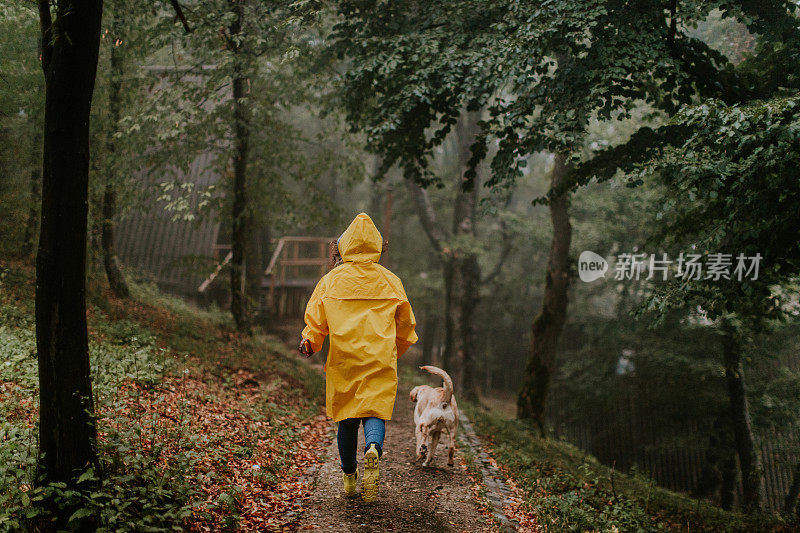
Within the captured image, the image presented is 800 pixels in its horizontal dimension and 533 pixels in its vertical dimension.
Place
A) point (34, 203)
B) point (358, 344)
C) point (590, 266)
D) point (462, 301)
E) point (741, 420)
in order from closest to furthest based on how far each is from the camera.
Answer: point (358, 344) → point (34, 203) → point (741, 420) → point (590, 266) → point (462, 301)

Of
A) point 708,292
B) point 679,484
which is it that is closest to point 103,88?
point 708,292

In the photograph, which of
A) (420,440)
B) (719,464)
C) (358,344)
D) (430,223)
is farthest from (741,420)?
(358,344)

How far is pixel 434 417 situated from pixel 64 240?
3462mm

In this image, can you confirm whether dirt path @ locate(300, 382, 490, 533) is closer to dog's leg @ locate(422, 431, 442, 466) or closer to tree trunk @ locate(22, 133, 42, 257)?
dog's leg @ locate(422, 431, 442, 466)

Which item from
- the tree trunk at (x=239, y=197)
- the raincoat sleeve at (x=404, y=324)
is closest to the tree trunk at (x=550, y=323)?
the tree trunk at (x=239, y=197)

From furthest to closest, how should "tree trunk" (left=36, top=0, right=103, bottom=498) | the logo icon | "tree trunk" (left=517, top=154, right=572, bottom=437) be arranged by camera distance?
the logo icon → "tree trunk" (left=517, top=154, right=572, bottom=437) → "tree trunk" (left=36, top=0, right=103, bottom=498)

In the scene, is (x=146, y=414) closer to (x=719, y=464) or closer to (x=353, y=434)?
(x=353, y=434)

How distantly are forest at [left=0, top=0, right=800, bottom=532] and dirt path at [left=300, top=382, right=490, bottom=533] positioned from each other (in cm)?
4

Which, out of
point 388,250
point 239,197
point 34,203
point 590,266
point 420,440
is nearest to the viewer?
point 420,440

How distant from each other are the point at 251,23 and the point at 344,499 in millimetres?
7443

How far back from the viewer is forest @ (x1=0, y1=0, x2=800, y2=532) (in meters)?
3.37

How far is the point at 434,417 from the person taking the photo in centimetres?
508

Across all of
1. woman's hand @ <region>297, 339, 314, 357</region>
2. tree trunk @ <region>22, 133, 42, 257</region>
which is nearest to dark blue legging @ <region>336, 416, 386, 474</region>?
woman's hand @ <region>297, 339, 314, 357</region>

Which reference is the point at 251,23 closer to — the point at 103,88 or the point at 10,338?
the point at 103,88
